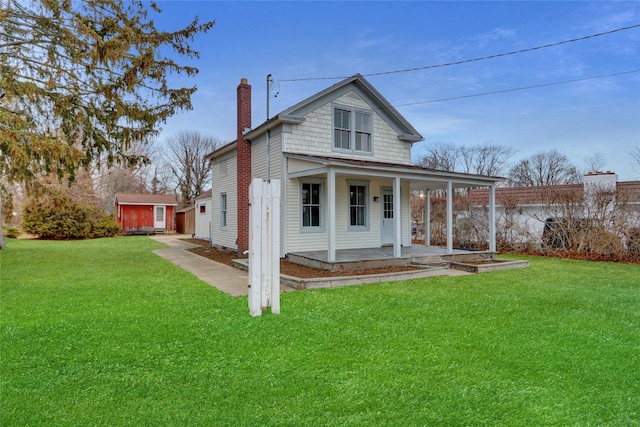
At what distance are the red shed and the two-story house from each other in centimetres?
1870

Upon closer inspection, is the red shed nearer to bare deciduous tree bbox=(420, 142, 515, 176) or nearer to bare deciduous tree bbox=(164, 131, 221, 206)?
bare deciduous tree bbox=(164, 131, 221, 206)

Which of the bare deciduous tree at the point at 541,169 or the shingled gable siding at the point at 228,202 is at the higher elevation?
the bare deciduous tree at the point at 541,169

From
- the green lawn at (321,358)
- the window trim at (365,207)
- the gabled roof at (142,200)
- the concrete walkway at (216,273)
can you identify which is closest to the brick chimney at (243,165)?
the concrete walkway at (216,273)

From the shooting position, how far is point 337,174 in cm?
1151

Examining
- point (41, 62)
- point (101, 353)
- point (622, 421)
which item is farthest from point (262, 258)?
point (41, 62)

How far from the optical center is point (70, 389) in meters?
3.21

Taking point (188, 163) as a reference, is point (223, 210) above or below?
below

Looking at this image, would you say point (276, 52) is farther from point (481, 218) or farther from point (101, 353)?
point (101, 353)

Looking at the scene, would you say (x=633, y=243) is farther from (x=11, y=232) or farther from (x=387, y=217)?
(x=11, y=232)

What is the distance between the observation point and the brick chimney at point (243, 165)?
12.4m

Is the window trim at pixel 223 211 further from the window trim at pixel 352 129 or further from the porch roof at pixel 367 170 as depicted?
the window trim at pixel 352 129

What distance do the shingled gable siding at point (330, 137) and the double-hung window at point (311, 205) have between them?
109cm

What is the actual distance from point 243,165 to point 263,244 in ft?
27.0

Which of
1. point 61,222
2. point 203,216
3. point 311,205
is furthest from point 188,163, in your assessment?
point 311,205
